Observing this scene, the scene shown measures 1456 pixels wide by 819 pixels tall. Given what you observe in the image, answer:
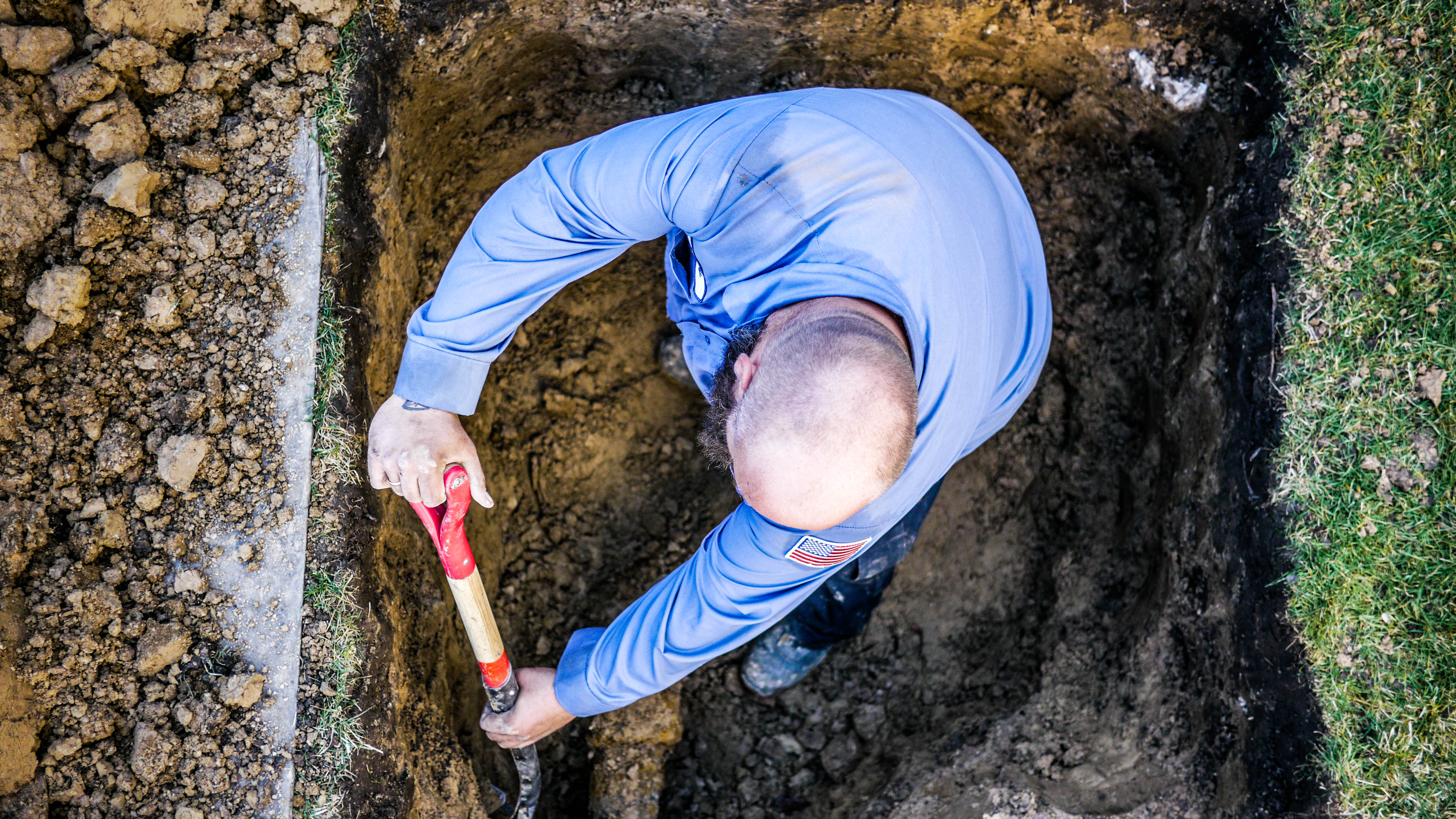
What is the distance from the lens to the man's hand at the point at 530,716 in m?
2.21

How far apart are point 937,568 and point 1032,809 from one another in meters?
0.82

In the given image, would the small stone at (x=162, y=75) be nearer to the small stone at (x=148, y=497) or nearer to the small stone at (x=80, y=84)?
the small stone at (x=80, y=84)

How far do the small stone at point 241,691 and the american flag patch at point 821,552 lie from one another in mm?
1347

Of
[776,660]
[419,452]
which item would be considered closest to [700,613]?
[419,452]

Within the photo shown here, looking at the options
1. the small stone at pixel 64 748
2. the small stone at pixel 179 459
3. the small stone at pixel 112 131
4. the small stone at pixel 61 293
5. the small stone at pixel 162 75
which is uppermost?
the small stone at pixel 162 75

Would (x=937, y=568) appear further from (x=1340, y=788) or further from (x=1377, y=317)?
(x=1377, y=317)

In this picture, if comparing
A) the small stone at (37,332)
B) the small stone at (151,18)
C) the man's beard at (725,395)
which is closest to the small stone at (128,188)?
the small stone at (151,18)

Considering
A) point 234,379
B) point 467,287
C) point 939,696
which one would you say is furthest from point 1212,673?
point 234,379

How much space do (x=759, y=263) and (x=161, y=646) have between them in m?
1.68

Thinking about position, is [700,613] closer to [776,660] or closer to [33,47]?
[776,660]

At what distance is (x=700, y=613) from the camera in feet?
6.13

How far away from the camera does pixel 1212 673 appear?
2.33m

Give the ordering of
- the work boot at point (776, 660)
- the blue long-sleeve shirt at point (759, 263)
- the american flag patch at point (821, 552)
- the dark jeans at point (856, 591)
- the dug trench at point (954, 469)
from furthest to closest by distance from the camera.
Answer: the work boot at point (776, 660), the dark jeans at point (856, 591), the dug trench at point (954, 469), the american flag patch at point (821, 552), the blue long-sleeve shirt at point (759, 263)

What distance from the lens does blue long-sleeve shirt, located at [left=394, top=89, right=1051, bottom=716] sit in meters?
1.62
